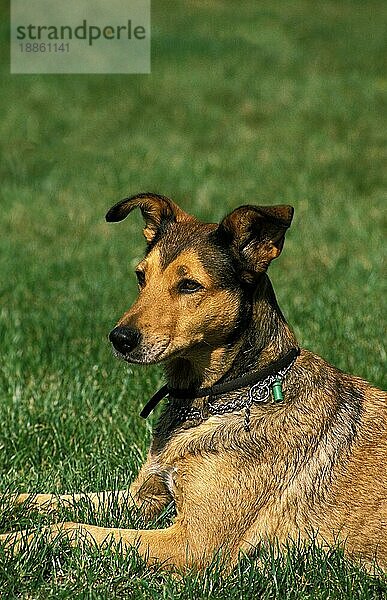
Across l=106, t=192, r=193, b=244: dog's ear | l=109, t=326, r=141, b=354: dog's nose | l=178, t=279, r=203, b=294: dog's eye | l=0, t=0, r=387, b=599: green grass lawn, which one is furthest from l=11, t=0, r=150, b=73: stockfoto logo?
l=109, t=326, r=141, b=354: dog's nose

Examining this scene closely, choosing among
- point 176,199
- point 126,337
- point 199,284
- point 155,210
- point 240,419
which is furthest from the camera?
point 176,199

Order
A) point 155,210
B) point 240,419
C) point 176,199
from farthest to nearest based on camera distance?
point 176,199
point 155,210
point 240,419

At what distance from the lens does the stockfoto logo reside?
20.1 meters

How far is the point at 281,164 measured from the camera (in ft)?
49.0

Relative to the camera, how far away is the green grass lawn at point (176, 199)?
4.68m

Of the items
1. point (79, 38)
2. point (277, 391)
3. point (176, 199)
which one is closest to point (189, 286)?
point (277, 391)

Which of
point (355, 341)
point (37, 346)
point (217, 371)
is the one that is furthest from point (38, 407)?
point (355, 341)

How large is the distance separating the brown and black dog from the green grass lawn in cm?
18

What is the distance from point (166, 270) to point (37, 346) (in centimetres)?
328

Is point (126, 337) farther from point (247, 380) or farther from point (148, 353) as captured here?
point (247, 380)

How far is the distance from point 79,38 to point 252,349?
16.8 metres

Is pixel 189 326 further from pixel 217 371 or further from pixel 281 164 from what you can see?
pixel 281 164

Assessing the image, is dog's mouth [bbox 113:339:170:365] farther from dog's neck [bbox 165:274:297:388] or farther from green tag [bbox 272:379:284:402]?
green tag [bbox 272:379:284:402]

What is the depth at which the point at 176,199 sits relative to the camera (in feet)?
43.5
